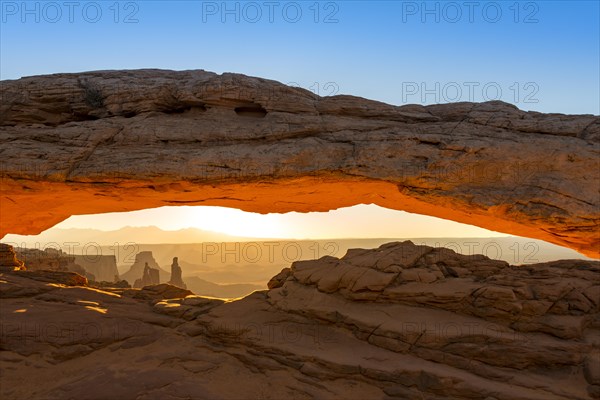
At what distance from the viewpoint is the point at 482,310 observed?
39.0ft

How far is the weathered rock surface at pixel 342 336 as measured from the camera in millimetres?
10078

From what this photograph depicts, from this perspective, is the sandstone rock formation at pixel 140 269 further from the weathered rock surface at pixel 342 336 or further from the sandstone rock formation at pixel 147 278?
the weathered rock surface at pixel 342 336

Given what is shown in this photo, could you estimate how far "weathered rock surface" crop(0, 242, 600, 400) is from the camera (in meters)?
10.1

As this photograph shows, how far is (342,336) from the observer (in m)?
12.2

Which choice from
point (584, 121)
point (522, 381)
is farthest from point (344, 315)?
point (584, 121)

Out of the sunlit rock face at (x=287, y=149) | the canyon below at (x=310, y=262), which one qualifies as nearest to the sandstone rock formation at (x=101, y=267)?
the canyon below at (x=310, y=262)

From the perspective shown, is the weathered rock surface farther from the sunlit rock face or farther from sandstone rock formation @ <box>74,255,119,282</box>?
sandstone rock formation @ <box>74,255,119,282</box>

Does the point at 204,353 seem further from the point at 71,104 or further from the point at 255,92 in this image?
the point at 71,104

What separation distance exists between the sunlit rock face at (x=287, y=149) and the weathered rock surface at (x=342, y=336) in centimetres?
240

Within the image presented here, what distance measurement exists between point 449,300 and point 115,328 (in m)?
11.2

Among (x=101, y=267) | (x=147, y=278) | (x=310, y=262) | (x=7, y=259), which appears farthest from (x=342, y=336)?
(x=101, y=267)

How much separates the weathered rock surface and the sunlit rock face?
2402 mm

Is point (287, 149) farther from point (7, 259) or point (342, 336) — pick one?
point (7, 259)

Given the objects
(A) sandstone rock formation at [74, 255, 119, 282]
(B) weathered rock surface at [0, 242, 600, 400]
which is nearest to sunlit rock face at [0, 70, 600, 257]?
(B) weathered rock surface at [0, 242, 600, 400]
